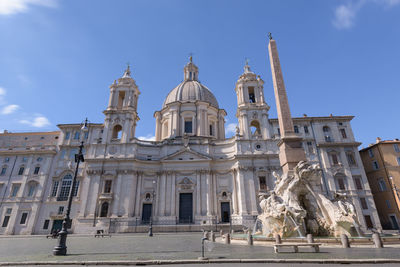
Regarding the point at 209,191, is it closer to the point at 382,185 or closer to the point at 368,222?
the point at 368,222

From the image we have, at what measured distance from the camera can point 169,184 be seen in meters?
31.5

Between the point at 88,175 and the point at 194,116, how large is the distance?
718 inches

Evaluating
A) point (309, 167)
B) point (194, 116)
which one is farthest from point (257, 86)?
point (309, 167)

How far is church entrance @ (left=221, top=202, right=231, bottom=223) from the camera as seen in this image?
30188 mm

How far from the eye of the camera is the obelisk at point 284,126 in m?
14.2

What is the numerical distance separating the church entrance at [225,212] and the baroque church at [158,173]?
0.42ft

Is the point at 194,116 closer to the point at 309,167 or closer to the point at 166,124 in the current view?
the point at 166,124

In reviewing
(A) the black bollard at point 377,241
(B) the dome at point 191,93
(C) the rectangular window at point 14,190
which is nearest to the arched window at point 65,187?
(C) the rectangular window at point 14,190

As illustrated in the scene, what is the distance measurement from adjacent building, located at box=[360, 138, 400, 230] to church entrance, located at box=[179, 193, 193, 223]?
2573cm

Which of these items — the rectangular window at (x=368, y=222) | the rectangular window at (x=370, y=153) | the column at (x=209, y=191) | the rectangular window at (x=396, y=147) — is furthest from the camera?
the rectangular window at (x=370, y=153)

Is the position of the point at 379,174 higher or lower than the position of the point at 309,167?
higher

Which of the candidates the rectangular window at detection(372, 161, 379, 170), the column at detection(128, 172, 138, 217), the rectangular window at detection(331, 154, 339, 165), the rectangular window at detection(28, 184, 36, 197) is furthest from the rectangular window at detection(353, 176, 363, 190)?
the rectangular window at detection(28, 184, 36, 197)

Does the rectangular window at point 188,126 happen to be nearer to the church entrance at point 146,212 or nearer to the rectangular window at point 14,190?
the church entrance at point 146,212

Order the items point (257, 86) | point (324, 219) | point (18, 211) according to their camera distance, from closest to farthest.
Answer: point (324, 219) < point (18, 211) < point (257, 86)
